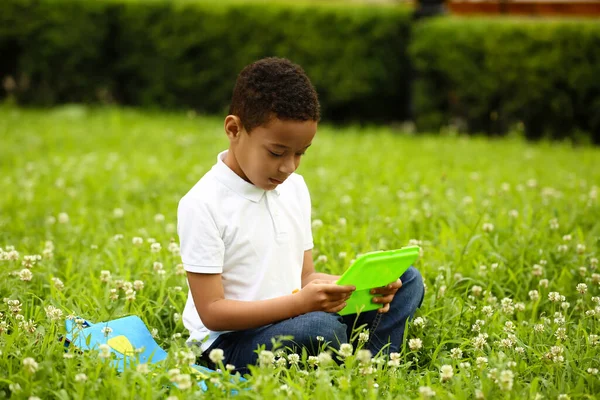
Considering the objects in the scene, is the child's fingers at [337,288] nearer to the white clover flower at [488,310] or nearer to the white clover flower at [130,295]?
the white clover flower at [488,310]

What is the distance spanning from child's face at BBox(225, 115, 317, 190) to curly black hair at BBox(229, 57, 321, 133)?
23mm

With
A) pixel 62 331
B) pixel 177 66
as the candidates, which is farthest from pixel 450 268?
pixel 177 66

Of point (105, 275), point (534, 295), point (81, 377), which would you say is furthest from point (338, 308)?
point (105, 275)

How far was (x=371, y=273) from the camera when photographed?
2.39 meters

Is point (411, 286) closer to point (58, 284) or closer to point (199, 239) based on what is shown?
point (199, 239)

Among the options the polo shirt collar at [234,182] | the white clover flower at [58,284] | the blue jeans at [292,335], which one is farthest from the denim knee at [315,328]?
the white clover flower at [58,284]

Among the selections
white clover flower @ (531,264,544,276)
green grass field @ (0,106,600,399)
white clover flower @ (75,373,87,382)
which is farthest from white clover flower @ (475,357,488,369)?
white clover flower @ (75,373,87,382)

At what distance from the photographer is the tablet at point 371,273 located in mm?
2316

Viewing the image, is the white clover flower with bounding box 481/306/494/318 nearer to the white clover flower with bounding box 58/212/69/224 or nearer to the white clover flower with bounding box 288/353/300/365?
the white clover flower with bounding box 288/353/300/365

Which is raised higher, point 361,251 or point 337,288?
point 337,288

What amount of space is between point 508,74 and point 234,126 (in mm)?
6039

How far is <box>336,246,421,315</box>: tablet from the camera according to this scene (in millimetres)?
2316

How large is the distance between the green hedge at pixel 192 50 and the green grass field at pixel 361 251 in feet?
5.90

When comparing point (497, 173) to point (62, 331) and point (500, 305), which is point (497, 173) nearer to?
point (500, 305)
